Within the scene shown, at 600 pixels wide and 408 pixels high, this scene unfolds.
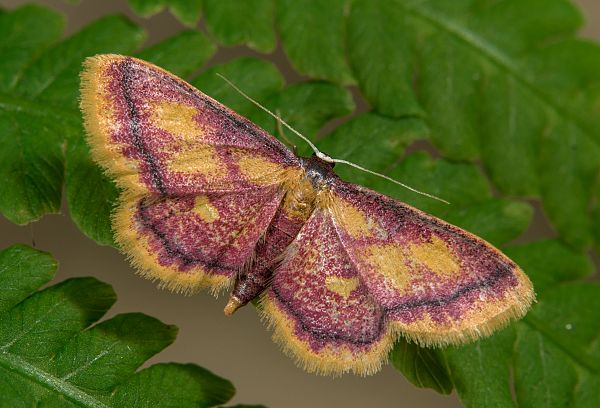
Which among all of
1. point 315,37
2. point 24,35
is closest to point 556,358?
point 315,37

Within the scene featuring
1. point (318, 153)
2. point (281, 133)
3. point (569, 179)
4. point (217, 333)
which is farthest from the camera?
point (217, 333)

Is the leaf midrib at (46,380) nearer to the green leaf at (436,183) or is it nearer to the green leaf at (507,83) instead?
the green leaf at (436,183)

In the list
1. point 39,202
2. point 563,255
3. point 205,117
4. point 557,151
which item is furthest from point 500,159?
point 39,202

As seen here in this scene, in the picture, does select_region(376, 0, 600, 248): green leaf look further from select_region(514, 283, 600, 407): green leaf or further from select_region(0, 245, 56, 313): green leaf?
select_region(0, 245, 56, 313): green leaf

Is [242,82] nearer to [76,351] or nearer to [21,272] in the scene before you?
[21,272]

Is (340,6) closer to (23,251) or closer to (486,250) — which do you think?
(486,250)

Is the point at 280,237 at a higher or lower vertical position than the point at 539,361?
higher

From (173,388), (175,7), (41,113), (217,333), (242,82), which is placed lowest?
(217,333)

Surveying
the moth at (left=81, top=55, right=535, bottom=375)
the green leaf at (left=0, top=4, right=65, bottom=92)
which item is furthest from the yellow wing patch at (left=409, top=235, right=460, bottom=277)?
the green leaf at (left=0, top=4, right=65, bottom=92)

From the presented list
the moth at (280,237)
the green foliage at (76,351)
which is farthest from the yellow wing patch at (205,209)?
the green foliage at (76,351)
